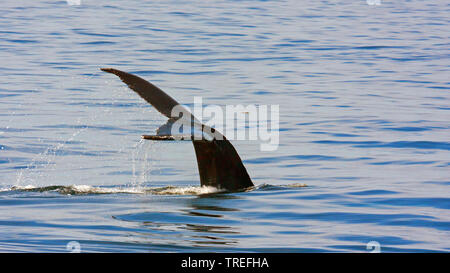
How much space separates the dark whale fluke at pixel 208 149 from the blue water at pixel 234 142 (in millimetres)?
211

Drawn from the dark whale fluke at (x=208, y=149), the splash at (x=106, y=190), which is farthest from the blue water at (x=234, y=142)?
the dark whale fluke at (x=208, y=149)

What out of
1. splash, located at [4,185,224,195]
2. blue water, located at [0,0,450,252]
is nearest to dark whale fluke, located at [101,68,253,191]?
blue water, located at [0,0,450,252]

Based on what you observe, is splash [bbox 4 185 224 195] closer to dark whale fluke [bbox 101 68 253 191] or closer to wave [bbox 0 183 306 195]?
wave [bbox 0 183 306 195]

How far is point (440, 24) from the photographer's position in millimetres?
36031

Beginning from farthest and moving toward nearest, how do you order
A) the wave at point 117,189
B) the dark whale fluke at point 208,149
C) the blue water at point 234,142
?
1. the wave at point 117,189
2. the dark whale fluke at point 208,149
3. the blue water at point 234,142

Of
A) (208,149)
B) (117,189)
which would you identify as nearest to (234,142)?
(117,189)

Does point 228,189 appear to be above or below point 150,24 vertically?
below

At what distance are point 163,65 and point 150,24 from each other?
1024cm

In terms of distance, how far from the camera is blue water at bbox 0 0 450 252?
25.9 feet

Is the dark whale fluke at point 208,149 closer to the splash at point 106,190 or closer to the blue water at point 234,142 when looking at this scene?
the blue water at point 234,142

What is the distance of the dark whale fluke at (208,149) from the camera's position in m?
8.45

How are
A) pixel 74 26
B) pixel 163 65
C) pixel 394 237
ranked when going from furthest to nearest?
pixel 74 26 < pixel 163 65 < pixel 394 237
